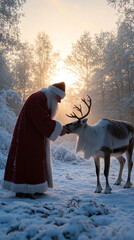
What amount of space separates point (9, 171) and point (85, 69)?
59.6ft

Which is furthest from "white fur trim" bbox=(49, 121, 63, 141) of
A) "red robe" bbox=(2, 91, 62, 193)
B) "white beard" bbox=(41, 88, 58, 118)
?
"white beard" bbox=(41, 88, 58, 118)

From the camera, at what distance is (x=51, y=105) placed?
4.00 meters

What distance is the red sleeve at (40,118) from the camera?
11.7 ft

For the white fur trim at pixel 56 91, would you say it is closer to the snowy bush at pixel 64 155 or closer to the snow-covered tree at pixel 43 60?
the snowy bush at pixel 64 155

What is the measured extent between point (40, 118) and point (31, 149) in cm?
58

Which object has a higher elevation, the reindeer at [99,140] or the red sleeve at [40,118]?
the red sleeve at [40,118]

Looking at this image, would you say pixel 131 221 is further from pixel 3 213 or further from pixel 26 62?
pixel 26 62

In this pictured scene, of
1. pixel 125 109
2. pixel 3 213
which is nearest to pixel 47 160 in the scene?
pixel 3 213

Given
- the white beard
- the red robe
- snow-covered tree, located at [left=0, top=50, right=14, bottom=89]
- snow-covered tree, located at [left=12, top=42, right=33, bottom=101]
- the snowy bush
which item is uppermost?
snow-covered tree, located at [left=12, top=42, right=33, bottom=101]

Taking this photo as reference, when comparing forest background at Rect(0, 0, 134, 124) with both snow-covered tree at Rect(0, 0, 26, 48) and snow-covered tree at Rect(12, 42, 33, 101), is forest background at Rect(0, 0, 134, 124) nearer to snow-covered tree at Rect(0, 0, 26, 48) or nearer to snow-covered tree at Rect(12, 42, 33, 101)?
Result: snow-covered tree at Rect(12, 42, 33, 101)

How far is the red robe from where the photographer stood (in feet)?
11.4

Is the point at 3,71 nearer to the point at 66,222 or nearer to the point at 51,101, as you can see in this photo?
the point at 51,101

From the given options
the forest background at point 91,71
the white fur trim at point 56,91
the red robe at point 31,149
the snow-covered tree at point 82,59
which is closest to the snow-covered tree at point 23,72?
the forest background at point 91,71

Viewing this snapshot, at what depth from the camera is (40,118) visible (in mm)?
3559
